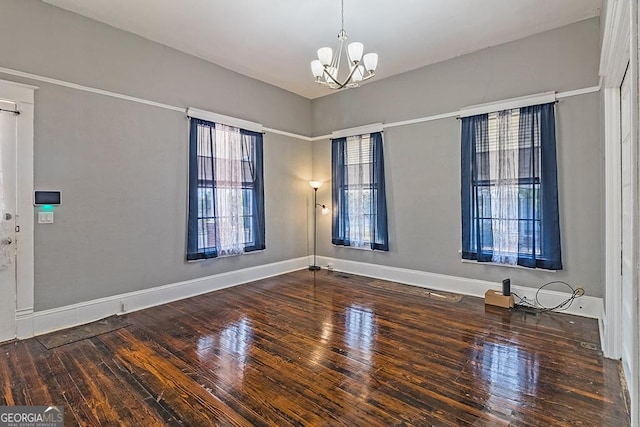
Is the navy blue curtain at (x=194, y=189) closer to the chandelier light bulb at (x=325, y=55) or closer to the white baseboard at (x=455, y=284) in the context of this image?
the chandelier light bulb at (x=325, y=55)

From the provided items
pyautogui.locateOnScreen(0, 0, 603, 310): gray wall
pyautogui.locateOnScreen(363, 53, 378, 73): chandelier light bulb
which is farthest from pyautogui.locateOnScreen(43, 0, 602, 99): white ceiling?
pyautogui.locateOnScreen(363, 53, 378, 73): chandelier light bulb

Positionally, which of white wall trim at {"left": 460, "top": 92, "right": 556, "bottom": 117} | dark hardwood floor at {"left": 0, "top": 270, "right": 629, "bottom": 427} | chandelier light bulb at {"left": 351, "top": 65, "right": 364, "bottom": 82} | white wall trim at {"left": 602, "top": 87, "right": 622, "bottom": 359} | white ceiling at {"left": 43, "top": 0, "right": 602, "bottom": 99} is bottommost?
dark hardwood floor at {"left": 0, "top": 270, "right": 629, "bottom": 427}

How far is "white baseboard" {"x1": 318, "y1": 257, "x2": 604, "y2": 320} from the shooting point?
3848 millimetres

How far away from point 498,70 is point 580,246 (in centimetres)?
256

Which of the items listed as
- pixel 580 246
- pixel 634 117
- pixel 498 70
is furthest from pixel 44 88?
pixel 580 246

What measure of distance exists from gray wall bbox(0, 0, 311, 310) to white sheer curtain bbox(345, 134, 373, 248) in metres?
2.22

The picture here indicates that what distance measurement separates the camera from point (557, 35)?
4000 millimetres

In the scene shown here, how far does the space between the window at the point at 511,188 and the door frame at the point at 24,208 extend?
533 centimetres

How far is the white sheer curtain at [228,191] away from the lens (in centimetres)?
500

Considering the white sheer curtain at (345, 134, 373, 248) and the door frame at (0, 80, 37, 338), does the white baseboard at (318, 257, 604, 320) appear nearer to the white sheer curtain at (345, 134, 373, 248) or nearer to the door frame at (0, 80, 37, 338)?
the white sheer curtain at (345, 134, 373, 248)

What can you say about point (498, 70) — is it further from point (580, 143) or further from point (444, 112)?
point (580, 143)

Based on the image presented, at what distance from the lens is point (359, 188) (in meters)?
5.89

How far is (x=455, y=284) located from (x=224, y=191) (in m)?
3.88

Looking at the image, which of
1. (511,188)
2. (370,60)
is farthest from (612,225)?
(370,60)
